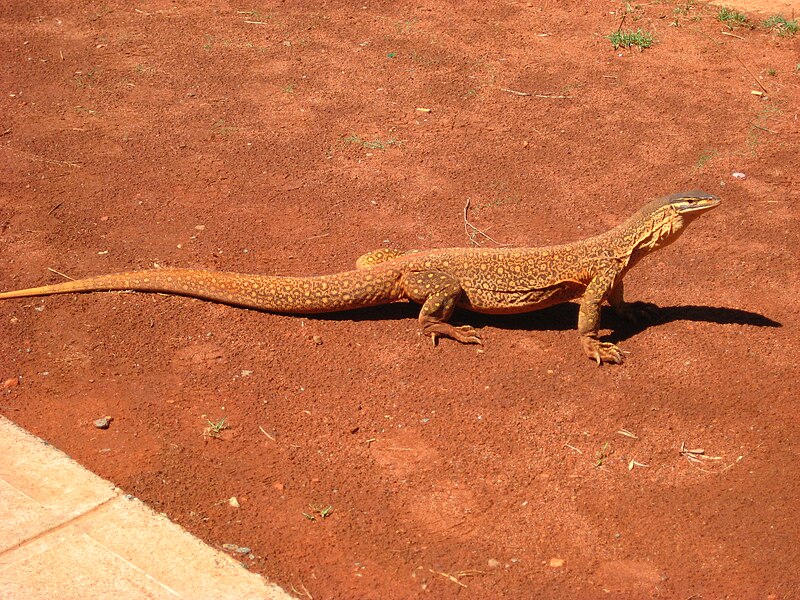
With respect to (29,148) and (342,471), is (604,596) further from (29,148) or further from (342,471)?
(29,148)

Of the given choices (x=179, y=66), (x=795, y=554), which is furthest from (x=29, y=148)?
(x=795, y=554)

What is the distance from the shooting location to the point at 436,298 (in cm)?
710

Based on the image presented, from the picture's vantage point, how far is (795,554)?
5.32m

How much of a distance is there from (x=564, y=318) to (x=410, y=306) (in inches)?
49.9

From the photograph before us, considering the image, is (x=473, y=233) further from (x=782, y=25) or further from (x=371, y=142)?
(x=782, y=25)

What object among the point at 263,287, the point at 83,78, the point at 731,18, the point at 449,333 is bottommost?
the point at 449,333

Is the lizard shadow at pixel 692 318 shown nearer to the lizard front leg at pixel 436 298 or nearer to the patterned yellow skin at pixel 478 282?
the patterned yellow skin at pixel 478 282

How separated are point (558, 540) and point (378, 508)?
1065 mm

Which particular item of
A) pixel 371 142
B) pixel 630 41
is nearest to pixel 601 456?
pixel 371 142

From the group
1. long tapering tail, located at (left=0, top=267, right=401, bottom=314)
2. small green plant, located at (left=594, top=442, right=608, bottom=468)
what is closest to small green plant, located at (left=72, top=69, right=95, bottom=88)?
long tapering tail, located at (left=0, top=267, right=401, bottom=314)

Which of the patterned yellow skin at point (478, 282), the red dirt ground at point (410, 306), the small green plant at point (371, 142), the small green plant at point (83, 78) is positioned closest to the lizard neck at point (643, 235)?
the patterned yellow skin at point (478, 282)

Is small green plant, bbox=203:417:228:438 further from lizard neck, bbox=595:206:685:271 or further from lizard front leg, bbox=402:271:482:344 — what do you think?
lizard neck, bbox=595:206:685:271

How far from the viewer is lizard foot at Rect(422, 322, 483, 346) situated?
23.5ft

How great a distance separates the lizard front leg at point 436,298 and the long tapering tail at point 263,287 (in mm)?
158
